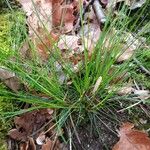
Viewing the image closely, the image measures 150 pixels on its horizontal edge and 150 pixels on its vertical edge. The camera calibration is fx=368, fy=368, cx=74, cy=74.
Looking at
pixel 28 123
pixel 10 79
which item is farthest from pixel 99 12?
pixel 28 123

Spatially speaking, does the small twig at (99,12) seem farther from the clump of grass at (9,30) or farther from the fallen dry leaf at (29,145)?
the fallen dry leaf at (29,145)

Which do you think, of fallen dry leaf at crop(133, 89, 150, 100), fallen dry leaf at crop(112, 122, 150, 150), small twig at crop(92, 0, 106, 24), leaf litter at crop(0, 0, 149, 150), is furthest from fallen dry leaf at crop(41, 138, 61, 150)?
small twig at crop(92, 0, 106, 24)

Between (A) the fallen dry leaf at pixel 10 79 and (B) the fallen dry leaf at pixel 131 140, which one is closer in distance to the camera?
(B) the fallen dry leaf at pixel 131 140

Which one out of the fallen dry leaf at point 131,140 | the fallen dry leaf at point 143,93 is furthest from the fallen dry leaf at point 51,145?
the fallen dry leaf at point 143,93

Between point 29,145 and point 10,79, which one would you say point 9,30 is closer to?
point 10,79

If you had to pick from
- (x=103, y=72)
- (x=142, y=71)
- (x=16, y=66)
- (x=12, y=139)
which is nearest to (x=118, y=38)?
(x=103, y=72)

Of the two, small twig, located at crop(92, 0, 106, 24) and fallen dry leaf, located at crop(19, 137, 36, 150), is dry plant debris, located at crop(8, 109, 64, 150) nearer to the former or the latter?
fallen dry leaf, located at crop(19, 137, 36, 150)
